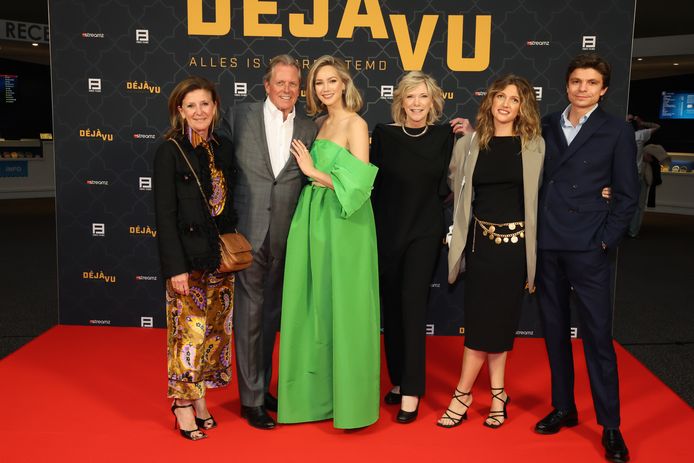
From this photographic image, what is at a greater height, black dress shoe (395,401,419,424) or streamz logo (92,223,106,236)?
streamz logo (92,223,106,236)

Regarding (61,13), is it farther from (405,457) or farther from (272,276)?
(405,457)

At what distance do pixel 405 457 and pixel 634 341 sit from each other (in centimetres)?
270

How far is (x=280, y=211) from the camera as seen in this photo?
9.90ft

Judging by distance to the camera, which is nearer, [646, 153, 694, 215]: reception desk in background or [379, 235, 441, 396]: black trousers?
[379, 235, 441, 396]: black trousers

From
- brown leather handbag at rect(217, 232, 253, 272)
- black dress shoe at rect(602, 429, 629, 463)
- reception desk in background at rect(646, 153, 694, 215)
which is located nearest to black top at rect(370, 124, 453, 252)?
brown leather handbag at rect(217, 232, 253, 272)

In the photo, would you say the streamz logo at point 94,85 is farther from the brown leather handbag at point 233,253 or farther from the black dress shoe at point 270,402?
the black dress shoe at point 270,402

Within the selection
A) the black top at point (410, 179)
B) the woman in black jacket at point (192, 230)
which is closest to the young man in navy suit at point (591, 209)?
the black top at point (410, 179)

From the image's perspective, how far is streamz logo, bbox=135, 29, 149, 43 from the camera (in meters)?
4.47

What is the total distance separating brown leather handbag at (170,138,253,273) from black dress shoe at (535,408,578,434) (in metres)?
1.57

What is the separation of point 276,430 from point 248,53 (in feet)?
8.54

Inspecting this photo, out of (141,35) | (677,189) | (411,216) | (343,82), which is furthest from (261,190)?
(677,189)

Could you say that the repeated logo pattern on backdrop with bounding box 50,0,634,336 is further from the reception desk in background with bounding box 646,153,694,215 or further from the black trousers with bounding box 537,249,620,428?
the reception desk in background with bounding box 646,153,694,215

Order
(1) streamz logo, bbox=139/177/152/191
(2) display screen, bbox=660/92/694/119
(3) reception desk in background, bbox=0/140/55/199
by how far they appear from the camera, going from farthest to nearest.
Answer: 1. (2) display screen, bbox=660/92/694/119
2. (3) reception desk in background, bbox=0/140/55/199
3. (1) streamz logo, bbox=139/177/152/191

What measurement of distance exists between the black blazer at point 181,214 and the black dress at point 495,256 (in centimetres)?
119
